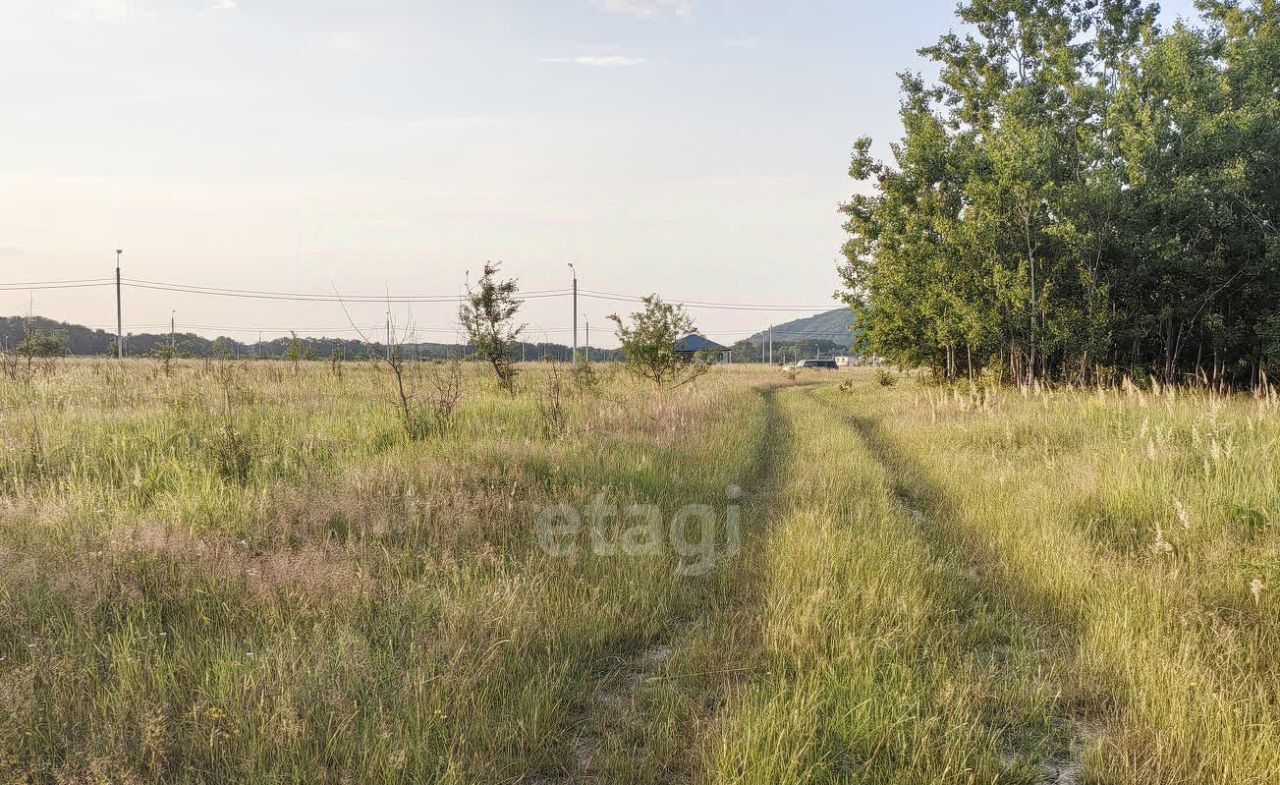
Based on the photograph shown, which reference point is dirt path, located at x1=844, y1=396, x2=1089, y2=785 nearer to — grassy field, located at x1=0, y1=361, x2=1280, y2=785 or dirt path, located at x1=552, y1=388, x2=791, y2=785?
grassy field, located at x1=0, y1=361, x2=1280, y2=785

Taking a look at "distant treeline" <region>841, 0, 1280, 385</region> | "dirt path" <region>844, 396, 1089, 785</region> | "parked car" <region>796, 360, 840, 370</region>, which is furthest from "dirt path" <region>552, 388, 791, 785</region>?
"parked car" <region>796, 360, 840, 370</region>

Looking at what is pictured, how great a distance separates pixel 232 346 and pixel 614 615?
3376 centimetres

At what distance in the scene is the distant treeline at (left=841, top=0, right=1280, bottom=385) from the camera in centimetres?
1599

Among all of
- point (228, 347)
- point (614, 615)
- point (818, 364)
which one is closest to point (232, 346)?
point (228, 347)

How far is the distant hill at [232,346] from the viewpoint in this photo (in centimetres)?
1159

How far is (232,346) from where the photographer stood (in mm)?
30953

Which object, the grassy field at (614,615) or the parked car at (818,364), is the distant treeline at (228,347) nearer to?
the grassy field at (614,615)

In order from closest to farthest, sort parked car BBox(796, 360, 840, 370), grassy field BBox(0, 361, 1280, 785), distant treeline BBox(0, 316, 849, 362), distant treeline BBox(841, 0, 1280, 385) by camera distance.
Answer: grassy field BBox(0, 361, 1280, 785)
distant treeline BBox(0, 316, 849, 362)
distant treeline BBox(841, 0, 1280, 385)
parked car BBox(796, 360, 840, 370)

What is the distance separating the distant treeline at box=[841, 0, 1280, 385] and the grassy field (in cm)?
1113

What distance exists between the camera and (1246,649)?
3354 millimetres

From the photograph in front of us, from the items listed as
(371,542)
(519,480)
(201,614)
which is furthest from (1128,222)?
(201,614)

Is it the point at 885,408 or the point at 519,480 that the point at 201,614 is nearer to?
the point at 519,480

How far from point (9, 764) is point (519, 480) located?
3.97m

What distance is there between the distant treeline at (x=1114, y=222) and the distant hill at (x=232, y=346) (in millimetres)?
11022
